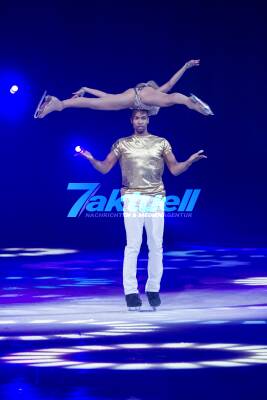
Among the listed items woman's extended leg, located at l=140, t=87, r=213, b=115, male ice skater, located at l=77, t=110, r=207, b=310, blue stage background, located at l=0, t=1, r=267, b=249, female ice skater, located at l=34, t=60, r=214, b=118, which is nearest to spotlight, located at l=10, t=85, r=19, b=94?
blue stage background, located at l=0, t=1, r=267, b=249

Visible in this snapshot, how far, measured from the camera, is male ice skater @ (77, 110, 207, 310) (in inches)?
237

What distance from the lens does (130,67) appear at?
11.8m

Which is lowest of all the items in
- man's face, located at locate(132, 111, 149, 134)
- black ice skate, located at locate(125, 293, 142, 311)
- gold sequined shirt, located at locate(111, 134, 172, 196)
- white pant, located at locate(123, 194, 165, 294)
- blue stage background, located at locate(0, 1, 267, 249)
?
black ice skate, located at locate(125, 293, 142, 311)

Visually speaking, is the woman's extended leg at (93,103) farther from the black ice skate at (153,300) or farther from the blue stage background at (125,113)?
the black ice skate at (153,300)

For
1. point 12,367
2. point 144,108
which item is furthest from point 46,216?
point 12,367

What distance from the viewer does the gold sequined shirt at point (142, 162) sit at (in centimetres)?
609

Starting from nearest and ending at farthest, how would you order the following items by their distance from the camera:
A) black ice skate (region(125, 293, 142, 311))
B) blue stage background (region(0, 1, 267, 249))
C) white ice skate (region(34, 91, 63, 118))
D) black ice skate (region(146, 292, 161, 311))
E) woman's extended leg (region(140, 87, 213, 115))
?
black ice skate (region(125, 293, 142, 311)) < black ice skate (region(146, 292, 161, 311)) < woman's extended leg (region(140, 87, 213, 115)) < white ice skate (region(34, 91, 63, 118)) < blue stage background (region(0, 1, 267, 249))

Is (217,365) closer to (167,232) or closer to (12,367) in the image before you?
(12,367)

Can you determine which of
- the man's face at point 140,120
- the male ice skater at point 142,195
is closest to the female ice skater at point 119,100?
the man's face at point 140,120

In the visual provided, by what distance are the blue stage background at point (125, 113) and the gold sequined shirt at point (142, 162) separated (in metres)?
5.61

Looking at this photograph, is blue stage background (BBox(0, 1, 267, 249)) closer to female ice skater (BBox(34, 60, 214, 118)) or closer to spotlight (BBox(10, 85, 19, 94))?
spotlight (BBox(10, 85, 19, 94))

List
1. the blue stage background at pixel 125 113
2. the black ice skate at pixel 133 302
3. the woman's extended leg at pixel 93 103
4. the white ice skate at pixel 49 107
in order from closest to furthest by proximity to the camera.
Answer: the black ice skate at pixel 133 302 < the white ice skate at pixel 49 107 < the woman's extended leg at pixel 93 103 < the blue stage background at pixel 125 113

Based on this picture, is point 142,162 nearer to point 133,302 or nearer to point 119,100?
point 133,302

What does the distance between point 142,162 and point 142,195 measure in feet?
0.70
